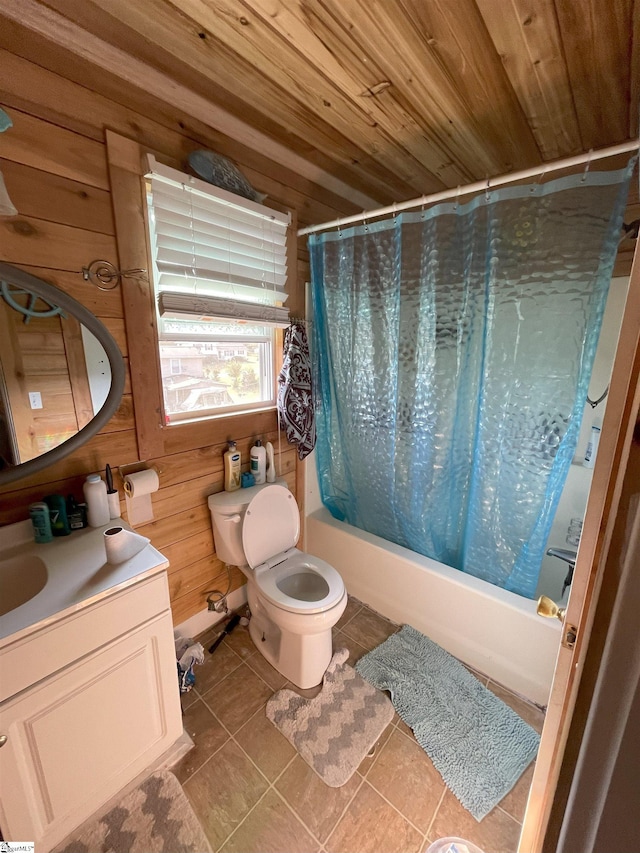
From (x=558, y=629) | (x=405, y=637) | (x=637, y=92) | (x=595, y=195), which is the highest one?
(x=637, y=92)

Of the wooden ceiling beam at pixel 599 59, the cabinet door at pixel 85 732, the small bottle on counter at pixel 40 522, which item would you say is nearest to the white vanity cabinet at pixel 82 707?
the cabinet door at pixel 85 732

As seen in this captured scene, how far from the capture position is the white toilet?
4.77 ft

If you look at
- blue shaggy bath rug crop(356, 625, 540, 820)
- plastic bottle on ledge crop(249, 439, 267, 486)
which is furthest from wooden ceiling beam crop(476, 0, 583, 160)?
blue shaggy bath rug crop(356, 625, 540, 820)

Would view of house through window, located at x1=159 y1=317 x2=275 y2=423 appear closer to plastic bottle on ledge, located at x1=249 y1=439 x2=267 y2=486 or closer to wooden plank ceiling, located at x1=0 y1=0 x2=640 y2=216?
plastic bottle on ledge, located at x1=249 y1=439 x2=267 y2=486

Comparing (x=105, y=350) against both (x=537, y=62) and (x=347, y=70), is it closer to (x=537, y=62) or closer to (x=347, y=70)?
(x=347, y=70)

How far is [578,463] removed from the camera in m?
1.86

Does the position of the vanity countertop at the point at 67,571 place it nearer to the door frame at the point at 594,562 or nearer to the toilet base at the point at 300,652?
the toilet base at the point at 300,652

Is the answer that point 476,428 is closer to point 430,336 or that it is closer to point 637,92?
point 430,336

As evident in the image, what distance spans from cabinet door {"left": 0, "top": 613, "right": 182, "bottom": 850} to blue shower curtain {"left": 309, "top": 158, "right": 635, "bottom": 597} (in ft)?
4.08

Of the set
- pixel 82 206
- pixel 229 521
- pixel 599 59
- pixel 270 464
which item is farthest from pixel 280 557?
pixel 599 59

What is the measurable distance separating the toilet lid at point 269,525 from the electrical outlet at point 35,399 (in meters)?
0.90

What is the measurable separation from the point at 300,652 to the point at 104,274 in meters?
1.72

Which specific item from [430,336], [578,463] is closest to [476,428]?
[430,336]

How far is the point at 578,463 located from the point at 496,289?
118 cm
